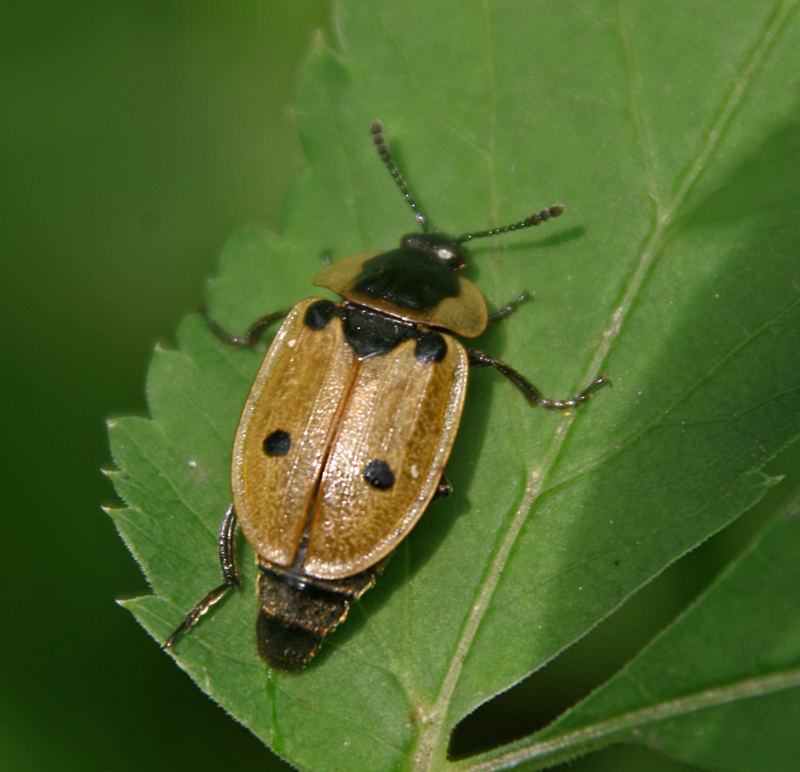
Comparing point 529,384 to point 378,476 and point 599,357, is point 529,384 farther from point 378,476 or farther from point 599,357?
point 378,476

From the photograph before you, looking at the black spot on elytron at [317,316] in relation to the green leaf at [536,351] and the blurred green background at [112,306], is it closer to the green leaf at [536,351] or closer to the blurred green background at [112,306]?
the green leaf at [536,351]

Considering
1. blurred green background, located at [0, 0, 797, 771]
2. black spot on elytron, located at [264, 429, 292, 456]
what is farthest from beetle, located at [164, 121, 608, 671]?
blurred green background, located at [0, 0, 797, 771]

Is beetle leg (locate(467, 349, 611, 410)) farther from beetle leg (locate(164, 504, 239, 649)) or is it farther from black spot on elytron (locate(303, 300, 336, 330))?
beetle leg (locate(164, 504, 239, 649))

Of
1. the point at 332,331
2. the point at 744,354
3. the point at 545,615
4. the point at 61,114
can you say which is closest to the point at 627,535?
the point at 545,615

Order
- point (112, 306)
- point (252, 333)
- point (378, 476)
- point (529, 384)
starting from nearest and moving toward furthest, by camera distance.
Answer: point (378, 476) → point (529, 384) → point (252, 333) → point (112, 306)

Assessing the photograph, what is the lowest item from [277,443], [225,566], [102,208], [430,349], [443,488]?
[443,488]

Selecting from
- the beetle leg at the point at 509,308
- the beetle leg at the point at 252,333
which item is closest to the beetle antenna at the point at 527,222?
the beetle leg at the point at 509,308

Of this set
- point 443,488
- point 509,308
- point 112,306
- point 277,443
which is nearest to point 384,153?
point 509,308
